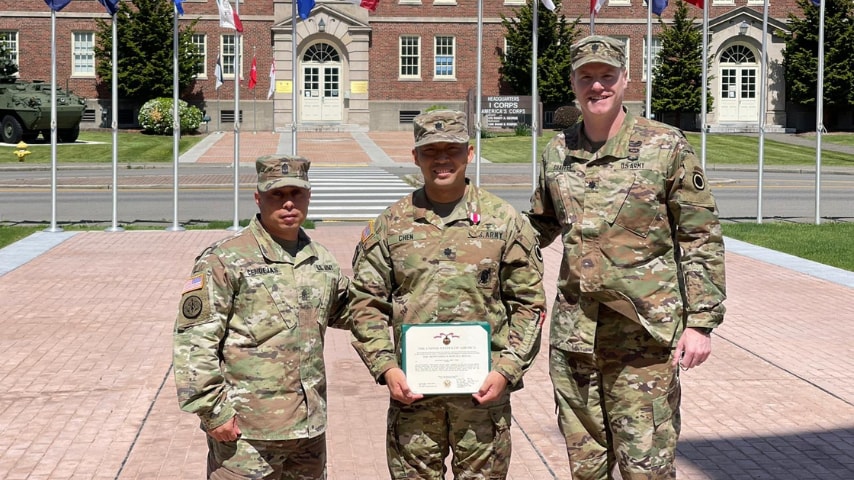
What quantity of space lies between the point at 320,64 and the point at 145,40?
25.4 feet

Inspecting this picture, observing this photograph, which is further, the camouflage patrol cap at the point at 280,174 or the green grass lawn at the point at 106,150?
the green grass lawn at the point at 106,150

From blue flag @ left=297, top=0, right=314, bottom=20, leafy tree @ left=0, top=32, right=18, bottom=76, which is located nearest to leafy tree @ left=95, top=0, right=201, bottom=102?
leafy tree @ left=0, top=32, right=18, bottom=76

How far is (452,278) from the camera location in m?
4.92

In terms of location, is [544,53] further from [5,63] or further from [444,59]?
[5,63]

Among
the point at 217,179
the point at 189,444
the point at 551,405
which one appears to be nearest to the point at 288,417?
the point at 189,444

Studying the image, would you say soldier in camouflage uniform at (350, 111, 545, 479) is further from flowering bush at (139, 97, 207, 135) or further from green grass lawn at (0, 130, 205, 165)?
flowering bush at (139, 97, 207, 135)

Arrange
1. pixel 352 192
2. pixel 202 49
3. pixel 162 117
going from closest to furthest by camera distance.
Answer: pixel 352 192, pixel 162 117, pixel 202 49

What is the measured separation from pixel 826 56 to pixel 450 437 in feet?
168

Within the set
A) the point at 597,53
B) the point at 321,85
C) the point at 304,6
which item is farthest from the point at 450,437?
the point at 321,85

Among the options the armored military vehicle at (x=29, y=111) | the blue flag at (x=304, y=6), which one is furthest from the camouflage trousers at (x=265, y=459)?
the armored military vehicle at (x=29, y=111)

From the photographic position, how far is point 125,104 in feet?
→ 171

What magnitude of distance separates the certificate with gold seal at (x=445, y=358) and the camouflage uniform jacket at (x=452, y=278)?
11cm

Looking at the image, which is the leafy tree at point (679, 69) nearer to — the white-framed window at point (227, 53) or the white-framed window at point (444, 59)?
the white-framed window at point (444, 59)

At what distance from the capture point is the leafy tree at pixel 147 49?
5056 cm
